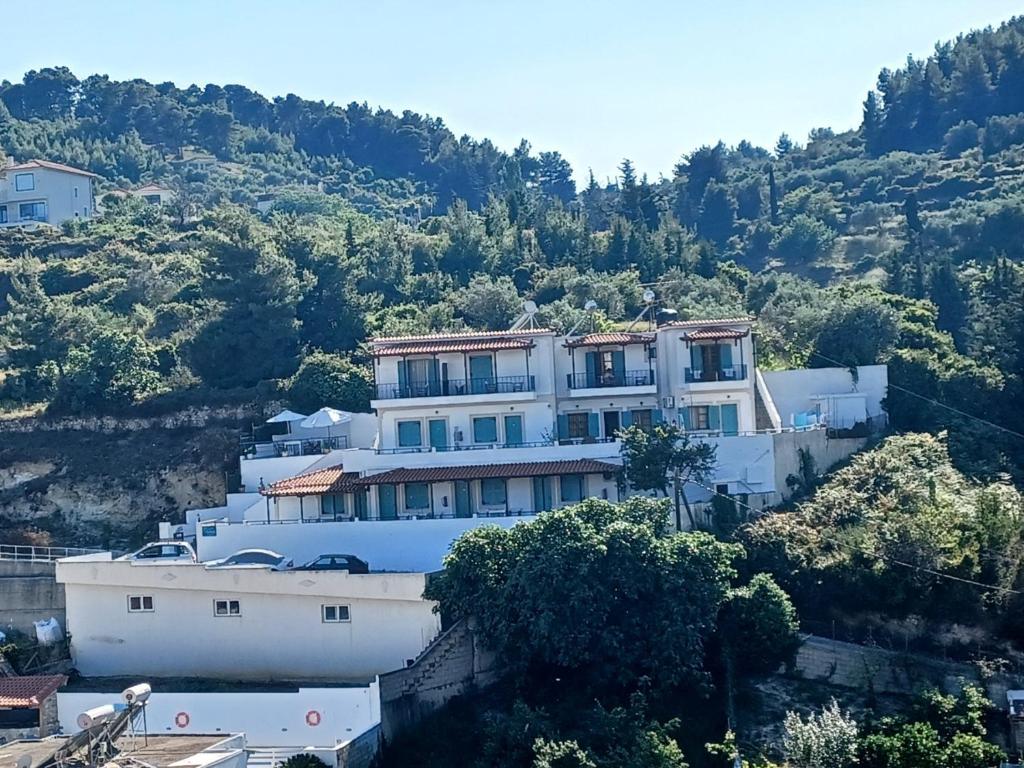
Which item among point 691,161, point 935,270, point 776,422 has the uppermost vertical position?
point 691,161

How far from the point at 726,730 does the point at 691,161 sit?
74.0m

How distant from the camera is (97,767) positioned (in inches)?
1208

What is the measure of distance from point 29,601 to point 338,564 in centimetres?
959

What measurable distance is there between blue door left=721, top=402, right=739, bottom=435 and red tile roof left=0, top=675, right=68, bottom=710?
69.0 feet

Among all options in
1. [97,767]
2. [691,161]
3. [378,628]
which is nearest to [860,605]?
[378,628]

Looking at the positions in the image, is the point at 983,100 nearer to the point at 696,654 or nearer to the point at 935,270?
the point at 935,270

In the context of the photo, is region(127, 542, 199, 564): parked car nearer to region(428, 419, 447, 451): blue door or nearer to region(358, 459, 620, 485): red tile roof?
region(358, 459, 620, 485): red tile roof

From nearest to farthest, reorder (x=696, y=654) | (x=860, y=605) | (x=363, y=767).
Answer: (x=363, y=767), (x=696, y=654), (x=860, y=605)

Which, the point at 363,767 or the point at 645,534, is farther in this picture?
the point at 645,534

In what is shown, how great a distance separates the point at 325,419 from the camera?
52.2 metres

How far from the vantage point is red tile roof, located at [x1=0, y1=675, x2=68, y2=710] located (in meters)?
38.2

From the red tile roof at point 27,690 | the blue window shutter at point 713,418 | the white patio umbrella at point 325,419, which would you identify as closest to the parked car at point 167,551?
the red tile roof at point 27,690

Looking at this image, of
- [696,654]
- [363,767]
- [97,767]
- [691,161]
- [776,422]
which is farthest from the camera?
[691,161]

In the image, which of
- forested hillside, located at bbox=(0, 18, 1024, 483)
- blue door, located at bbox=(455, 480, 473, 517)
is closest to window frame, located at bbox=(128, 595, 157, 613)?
blue door, located at bbox=(455, 480, 473, 517)
